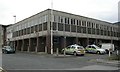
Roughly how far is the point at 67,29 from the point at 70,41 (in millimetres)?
4131

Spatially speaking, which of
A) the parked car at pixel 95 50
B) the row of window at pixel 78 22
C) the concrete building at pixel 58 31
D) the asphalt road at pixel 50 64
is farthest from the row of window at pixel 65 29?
the asphalt road at pixel 50 64

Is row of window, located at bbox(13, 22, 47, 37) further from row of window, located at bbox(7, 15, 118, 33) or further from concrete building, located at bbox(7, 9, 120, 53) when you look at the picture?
row of window, located at bbox(7, 15, 118, 33)

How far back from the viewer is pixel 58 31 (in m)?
41.0

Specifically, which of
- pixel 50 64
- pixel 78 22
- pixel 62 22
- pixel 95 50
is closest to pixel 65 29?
pixel 62 22

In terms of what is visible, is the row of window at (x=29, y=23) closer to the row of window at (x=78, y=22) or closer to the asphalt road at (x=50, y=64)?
the row of window at (x=78, y=22)

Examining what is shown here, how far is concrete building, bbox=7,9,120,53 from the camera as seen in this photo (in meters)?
40.8

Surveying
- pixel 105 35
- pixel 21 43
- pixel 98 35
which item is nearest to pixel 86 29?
pixel 98 35

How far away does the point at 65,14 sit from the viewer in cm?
4322

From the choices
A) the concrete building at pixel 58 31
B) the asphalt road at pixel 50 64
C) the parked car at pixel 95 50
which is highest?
the concrete building at pixel 58 31

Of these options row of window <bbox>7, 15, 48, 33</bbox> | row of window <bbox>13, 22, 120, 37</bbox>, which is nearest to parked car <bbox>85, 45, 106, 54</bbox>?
row of window <bbox>13, 22, 120, 37</bbox>

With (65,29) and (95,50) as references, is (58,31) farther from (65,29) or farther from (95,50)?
(95,50)

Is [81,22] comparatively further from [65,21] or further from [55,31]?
[55,31]

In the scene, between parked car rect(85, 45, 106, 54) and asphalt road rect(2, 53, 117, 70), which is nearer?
asphalt road rect(2, 53, 117, 70)

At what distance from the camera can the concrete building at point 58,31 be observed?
40812 millimetres
